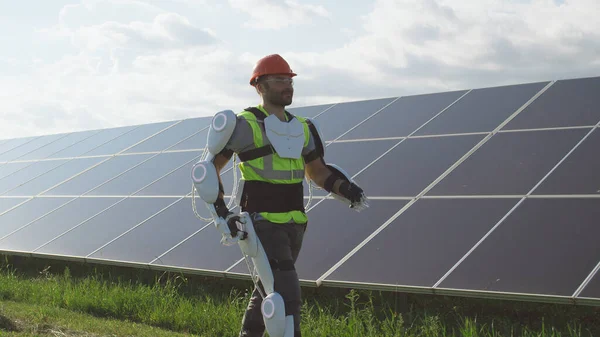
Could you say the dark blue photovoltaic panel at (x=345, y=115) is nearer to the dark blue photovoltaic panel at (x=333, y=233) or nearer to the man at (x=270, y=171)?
the dark blue photovoltaic panel at (x=333, y=233)

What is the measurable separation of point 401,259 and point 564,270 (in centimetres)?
151

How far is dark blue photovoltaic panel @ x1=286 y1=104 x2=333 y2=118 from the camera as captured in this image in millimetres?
12828

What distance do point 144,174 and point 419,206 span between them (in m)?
5.73

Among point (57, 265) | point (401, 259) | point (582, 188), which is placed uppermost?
point (582, 188)

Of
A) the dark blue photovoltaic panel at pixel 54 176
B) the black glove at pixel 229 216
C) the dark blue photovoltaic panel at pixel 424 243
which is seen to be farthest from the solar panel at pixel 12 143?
the black glove at pixel 229 216

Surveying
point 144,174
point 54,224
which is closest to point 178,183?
point 144,174

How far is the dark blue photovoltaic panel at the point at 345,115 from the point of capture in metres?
11.5

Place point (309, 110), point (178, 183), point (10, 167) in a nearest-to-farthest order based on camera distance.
→ point (178, 183), point (309, 110), point (10, 167)

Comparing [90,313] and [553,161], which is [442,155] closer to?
[553,161]

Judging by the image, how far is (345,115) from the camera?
12125 mm

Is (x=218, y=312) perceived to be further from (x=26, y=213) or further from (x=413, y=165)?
(x=26, y=213)

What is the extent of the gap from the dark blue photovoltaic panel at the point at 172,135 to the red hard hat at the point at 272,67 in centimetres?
807

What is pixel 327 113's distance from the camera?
12.5 metres

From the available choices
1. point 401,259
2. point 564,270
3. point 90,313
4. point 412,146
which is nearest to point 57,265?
point 90,313
